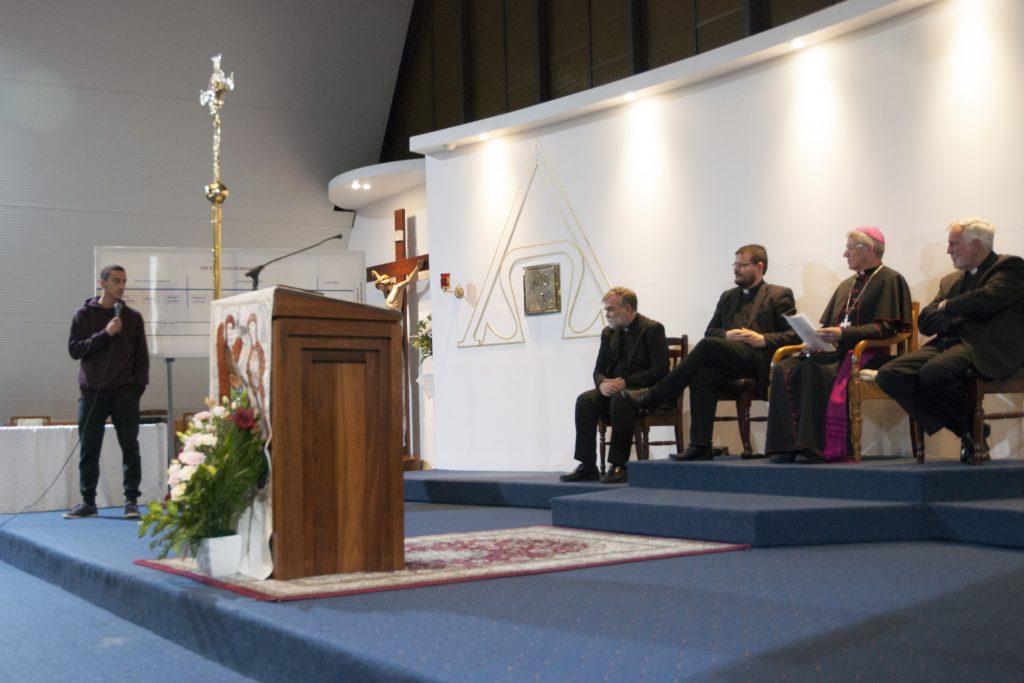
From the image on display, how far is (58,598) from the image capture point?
156 inches

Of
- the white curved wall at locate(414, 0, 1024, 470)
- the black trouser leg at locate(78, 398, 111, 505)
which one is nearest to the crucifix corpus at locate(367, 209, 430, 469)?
the white curved wall at locate(414, 0, 1024, 470)

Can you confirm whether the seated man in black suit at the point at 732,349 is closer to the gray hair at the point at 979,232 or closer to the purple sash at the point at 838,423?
the purple sash at the point at 838,423

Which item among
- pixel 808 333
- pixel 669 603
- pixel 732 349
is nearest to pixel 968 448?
pixel 808 333

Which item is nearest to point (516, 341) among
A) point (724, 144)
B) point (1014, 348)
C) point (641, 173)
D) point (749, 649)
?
point (641, 173)

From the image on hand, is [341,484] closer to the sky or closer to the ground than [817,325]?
closer to the ground

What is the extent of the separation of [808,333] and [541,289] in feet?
9.16

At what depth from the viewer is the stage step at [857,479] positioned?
13.6ft

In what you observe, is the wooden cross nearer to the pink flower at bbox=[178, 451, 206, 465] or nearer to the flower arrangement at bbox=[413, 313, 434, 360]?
the flower arrangement at bbox=[413, 313, 434, 360]

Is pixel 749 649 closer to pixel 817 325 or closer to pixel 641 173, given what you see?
pixel 817 325

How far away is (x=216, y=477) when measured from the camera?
324 cm

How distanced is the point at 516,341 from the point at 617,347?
171 cm

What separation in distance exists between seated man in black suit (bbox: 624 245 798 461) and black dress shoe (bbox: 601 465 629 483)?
369 millimetres

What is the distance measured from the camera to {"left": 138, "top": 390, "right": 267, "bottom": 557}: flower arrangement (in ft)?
10.5

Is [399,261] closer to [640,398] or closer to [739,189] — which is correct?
[739,189]
